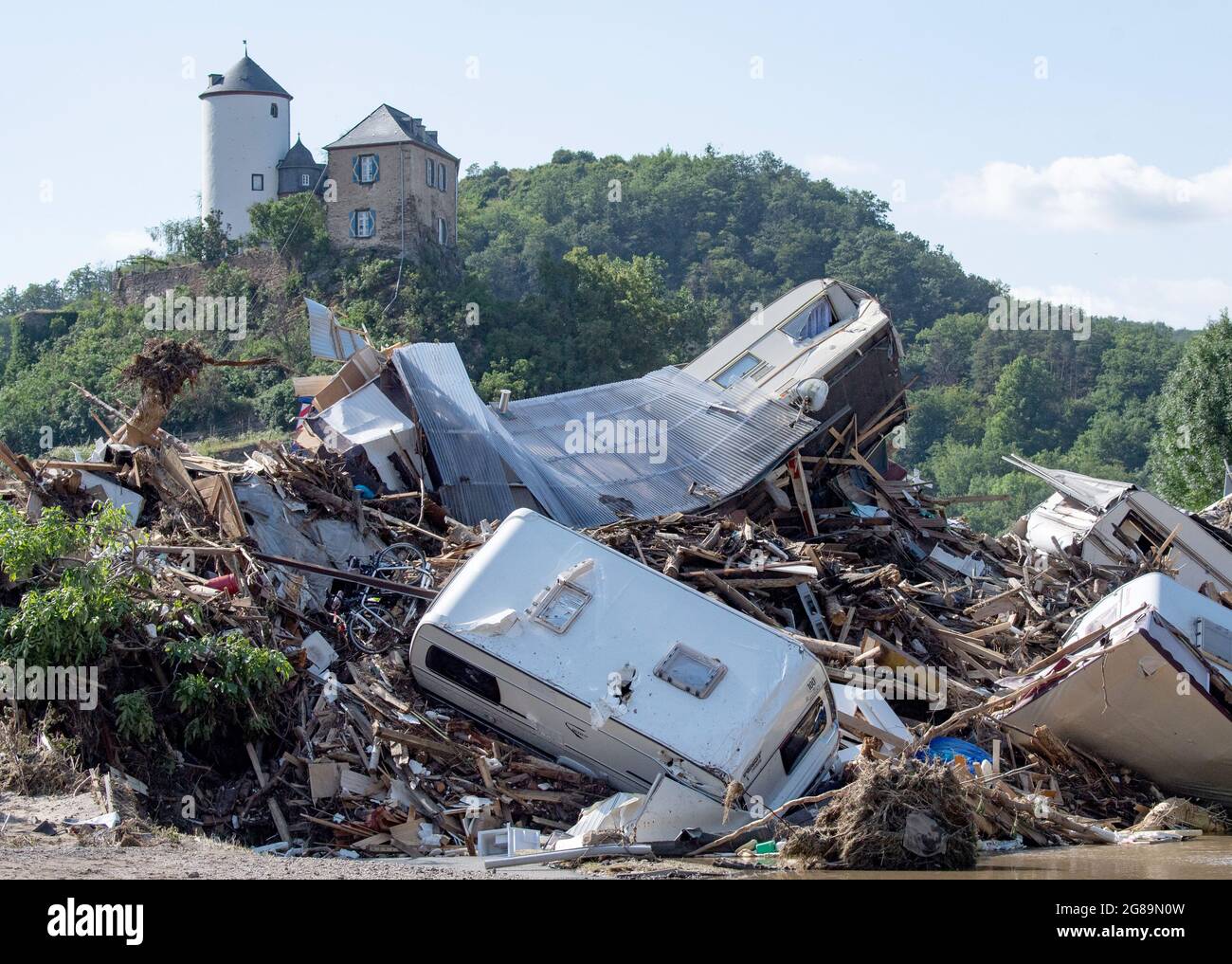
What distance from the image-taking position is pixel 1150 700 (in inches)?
381

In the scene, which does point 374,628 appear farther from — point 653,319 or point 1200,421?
point 653,319

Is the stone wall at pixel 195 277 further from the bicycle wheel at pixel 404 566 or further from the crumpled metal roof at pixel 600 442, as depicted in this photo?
the bicycle wheel at pixel 404 566

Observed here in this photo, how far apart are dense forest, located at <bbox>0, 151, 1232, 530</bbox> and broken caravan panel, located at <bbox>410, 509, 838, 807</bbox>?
54.6 ft

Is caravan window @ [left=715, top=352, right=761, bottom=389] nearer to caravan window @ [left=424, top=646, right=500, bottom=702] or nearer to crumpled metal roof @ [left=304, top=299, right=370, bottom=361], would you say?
crumpled metal roof @ [left=304, top=299, right=370, bottom=361]

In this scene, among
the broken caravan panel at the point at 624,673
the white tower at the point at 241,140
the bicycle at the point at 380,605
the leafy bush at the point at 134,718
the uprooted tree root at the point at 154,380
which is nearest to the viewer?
the leafy bush at the point at 134,718

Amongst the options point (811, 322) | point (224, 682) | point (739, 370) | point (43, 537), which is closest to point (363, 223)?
point (811, 322)

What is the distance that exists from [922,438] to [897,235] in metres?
24.3

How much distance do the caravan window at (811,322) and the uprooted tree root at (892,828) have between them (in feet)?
41.1

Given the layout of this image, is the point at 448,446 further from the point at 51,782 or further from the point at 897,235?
the point at 897,235

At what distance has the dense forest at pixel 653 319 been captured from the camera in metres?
48.4

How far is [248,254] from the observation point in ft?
190

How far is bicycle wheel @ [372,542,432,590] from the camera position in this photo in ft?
36.8

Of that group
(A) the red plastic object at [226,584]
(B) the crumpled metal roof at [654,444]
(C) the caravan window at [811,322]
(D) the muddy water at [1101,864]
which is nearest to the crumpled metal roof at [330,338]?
(B) the crumpled metal roof at [654,444]

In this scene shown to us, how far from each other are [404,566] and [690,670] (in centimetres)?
376
